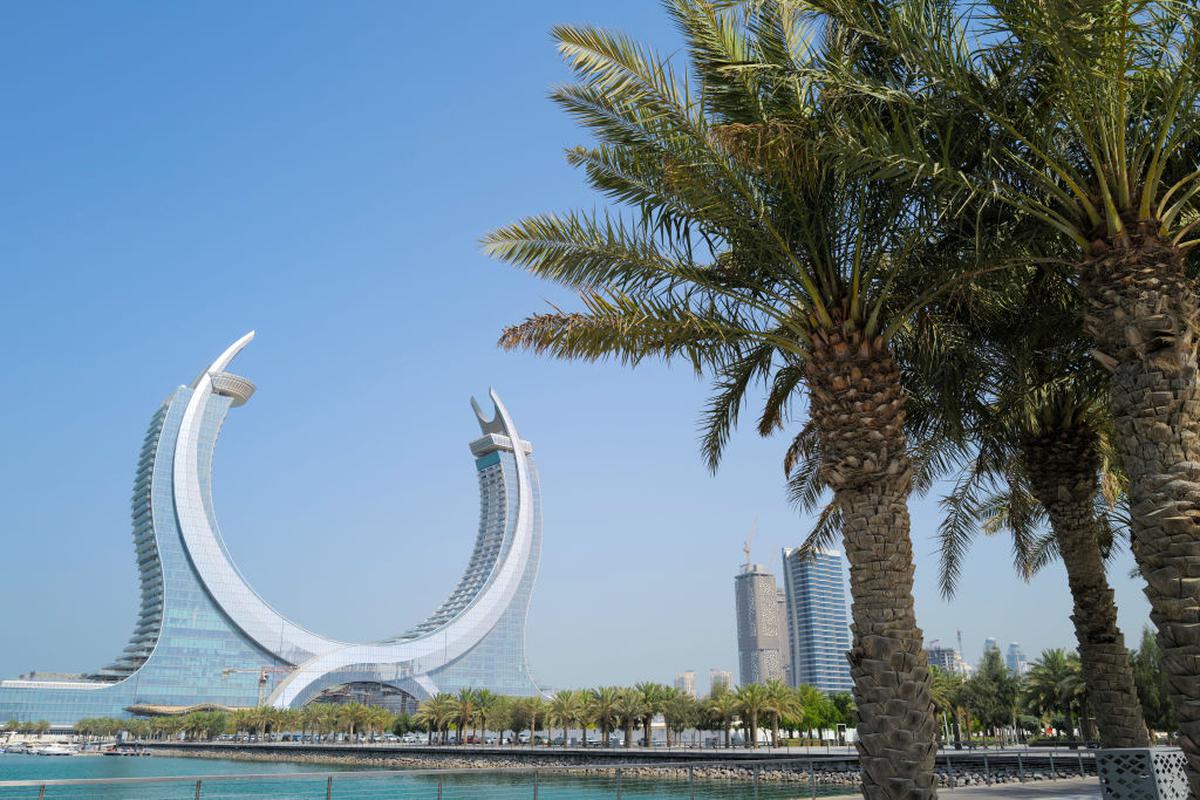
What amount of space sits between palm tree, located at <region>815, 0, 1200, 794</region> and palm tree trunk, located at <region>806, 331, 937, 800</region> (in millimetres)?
1792

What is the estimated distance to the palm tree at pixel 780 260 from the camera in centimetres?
758

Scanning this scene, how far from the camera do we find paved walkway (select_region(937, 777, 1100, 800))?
13.6 metres

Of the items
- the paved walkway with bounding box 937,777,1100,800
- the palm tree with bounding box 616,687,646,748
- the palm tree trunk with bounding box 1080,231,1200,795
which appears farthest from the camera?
the palm tree with bounding box 616,687,646,748

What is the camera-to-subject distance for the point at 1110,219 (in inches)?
279

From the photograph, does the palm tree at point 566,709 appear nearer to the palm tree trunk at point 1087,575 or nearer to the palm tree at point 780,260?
the palm tree trunk at point 1087,575

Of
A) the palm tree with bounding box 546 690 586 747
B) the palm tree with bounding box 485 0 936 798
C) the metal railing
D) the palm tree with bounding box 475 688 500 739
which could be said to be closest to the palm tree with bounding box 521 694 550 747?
the palm tree with bounding box 546 690 586 747

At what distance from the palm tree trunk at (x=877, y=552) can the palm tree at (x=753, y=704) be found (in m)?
50.3

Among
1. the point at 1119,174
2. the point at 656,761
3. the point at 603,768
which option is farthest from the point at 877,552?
the point at 656,761

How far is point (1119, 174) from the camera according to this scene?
708 cm

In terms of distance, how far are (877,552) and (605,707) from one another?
55.1m

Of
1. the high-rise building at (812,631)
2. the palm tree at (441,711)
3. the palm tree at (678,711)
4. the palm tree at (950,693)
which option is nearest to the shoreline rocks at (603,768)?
the palm tree at (441,711)

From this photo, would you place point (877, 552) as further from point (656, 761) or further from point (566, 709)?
point (566, 709)

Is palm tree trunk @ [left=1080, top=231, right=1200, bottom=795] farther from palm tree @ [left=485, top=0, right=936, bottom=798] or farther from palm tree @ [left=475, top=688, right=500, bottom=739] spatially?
palm tree @ [left=475, top=688, right=500, bottom=739]

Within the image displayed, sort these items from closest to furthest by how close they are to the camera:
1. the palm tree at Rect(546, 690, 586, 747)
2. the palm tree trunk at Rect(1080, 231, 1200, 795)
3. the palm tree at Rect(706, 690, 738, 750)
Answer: the palm tree trunk at Rect(1080, 231, 1200, 795) < the palm tree at Rect(706, 690, 738, 750) < the palm tree at Rect(546, 690, 586, 747)
